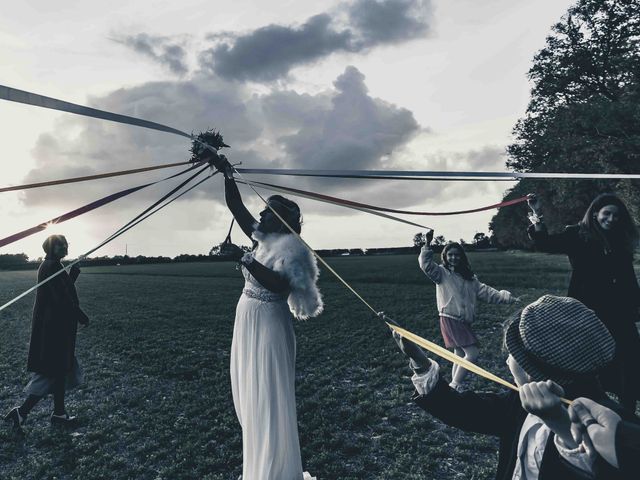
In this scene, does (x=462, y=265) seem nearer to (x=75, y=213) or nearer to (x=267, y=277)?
(x=267, y=277)

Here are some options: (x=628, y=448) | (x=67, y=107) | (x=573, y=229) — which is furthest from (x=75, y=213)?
(x=573, y=229)

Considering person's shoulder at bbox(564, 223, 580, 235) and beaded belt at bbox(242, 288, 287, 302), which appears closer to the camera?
beaded belt at bbox(242, 288, 287, 302)

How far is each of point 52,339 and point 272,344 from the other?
136 inches

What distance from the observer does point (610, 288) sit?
417 cm

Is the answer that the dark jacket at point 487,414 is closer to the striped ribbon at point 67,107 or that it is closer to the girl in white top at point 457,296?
the striped ribbon at point 67,107

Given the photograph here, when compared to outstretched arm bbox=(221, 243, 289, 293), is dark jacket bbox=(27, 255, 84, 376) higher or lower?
lower

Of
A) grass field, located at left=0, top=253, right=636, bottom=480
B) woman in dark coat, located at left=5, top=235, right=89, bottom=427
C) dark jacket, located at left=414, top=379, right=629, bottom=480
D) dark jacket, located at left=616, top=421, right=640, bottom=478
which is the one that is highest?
dark jacket, located at left=616, top=421, right=640, bottom=478

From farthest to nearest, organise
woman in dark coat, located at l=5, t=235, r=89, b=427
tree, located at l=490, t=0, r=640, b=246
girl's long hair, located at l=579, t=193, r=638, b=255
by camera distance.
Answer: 1. tree, located at l=490, t=0, r=640, b=246
2. woman in dark coat, located at l=5, t=235, r=89, b=427
3. girl's long hair, located at l=579, t=193, r=638, b=255

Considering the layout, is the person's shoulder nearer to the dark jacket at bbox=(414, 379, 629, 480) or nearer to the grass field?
the grass field

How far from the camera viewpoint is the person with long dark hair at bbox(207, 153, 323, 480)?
10.8 ft

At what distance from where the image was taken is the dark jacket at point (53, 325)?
5352 millimetres

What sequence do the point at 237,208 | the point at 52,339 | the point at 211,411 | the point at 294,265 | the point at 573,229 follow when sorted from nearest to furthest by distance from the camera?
the point at 294,265
the point at 237,208
the point at 573,229
the point at 52,339
the point at 211,411

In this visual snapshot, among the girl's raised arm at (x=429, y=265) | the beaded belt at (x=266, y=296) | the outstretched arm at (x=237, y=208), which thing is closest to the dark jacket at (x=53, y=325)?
the outstretched arm at (x=237, y=208)

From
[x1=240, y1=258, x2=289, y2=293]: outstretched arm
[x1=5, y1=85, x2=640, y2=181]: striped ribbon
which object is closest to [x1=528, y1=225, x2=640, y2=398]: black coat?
[x1=5, y1=85, x2=640, y2=181]: striped ribbon
